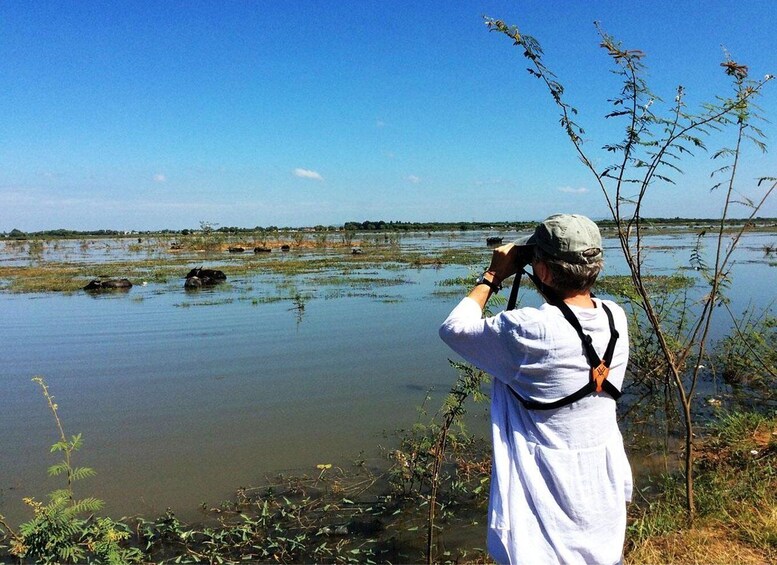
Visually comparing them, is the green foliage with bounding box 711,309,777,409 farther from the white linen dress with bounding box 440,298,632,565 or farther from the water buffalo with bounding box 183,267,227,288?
the water buffalo with bounding box 183,267,227,288

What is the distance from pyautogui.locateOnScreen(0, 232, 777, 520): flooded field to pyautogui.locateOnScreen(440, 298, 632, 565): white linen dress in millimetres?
1665

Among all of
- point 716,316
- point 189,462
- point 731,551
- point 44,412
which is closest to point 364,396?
point 189,462

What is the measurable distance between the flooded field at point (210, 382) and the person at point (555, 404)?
164 cm

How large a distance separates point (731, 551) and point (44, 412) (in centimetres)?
733

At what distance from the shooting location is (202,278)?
58.7ft

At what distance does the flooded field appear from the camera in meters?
5.21

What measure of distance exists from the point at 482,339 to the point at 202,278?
17.5 meters

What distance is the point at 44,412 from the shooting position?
22.1 ft

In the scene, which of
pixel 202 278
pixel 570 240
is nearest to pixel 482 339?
pixel 570 240

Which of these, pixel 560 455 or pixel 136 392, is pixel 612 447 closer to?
pixel 560 455

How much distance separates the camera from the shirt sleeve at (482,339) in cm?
166

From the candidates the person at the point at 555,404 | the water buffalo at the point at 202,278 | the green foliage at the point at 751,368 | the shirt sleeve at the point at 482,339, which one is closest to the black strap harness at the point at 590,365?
the person at the point at 555,404

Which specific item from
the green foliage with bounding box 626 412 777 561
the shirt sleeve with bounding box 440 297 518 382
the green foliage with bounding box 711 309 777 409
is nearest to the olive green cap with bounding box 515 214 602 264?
the shirt sleeve with bounding box 440 297 518 382

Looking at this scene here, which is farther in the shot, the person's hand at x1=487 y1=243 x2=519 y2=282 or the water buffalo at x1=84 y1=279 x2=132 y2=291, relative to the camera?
the water buffalo at x1=84 y1=279 x2=132 y2=291
